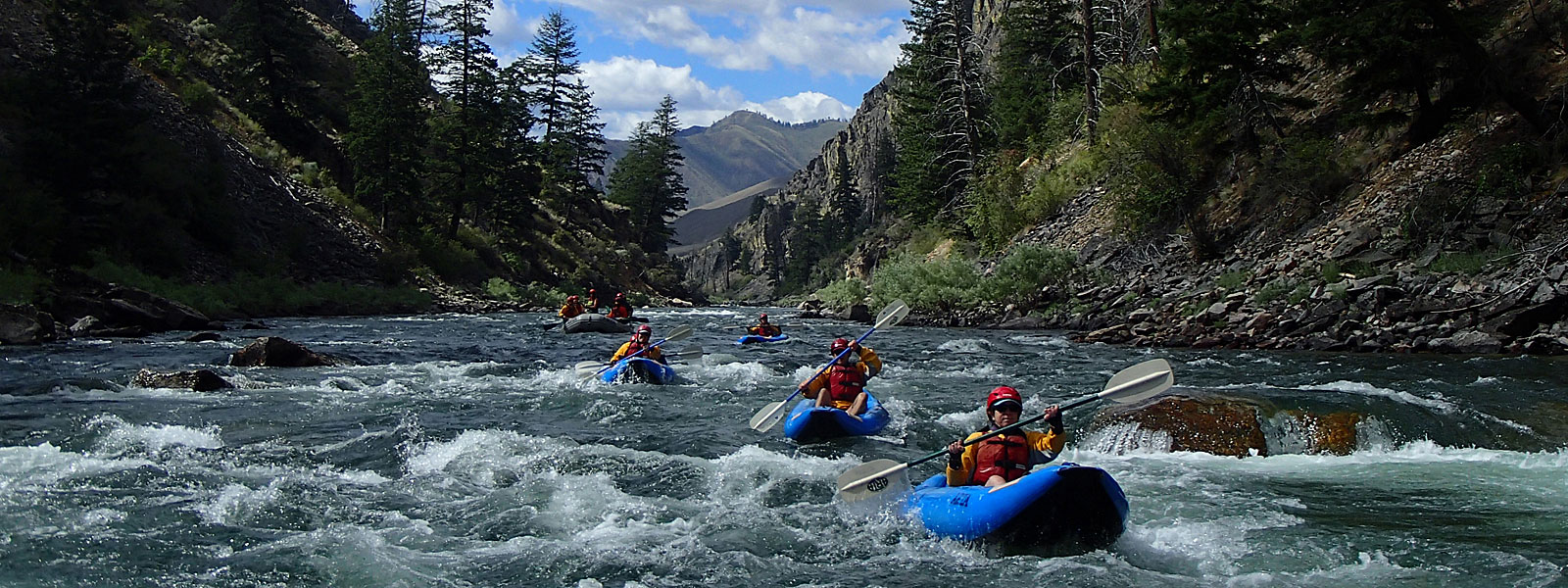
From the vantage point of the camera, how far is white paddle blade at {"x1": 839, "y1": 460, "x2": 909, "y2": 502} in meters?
7.39

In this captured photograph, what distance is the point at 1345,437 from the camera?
961 centimetres

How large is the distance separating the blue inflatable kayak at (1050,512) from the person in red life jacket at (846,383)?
452 cm

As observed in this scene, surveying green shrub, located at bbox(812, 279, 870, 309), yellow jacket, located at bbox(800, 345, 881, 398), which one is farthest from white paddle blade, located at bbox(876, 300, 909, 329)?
green shrub, located at bbox(812, 279, 870, 309)

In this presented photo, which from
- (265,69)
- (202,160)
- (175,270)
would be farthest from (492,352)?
(265,69)

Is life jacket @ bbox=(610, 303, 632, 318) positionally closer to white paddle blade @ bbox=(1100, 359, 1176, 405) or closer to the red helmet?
the red helmet

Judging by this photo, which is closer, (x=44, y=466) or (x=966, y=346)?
(x=44, y=466)

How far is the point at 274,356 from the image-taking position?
15281mm

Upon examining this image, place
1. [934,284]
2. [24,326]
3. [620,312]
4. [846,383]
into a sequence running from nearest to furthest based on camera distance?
[846,383] < [24,326] < [934,284] < [620,312]

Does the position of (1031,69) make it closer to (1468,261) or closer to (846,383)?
(1468,261)

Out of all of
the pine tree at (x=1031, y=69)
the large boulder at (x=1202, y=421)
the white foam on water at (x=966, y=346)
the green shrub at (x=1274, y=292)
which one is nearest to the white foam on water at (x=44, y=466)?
the large boulder at (x=1202, y=421)

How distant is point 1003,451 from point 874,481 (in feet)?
3.25

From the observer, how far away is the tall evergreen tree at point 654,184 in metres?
69.6

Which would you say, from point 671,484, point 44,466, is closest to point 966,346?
point 671,484

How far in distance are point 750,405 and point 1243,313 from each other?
994 centimetres
